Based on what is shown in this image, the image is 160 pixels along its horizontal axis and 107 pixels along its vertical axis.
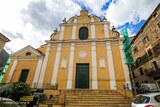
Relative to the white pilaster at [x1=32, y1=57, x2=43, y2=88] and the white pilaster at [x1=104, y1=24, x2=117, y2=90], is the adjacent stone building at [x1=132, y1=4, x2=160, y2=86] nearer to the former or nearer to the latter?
the white pilaster at [x1=104, y1=24, x2=117, y2=90]

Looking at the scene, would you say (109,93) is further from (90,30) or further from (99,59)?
(90,30)

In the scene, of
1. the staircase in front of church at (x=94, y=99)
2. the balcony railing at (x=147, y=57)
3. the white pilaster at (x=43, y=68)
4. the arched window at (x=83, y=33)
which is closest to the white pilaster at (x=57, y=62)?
the white pilaster at (x=43, y=68)

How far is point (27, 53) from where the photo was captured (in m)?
15.8

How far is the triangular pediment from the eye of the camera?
15.3 meters

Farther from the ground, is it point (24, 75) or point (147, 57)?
point (147, 57)

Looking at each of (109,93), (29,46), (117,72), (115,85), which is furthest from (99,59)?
(29,46)

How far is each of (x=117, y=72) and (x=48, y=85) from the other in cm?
799

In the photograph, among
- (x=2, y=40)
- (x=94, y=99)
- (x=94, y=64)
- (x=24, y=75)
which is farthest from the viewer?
(x=24, y=75)

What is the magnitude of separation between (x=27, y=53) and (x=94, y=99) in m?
11.1

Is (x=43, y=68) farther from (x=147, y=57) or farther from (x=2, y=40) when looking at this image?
(x=147, y=57)

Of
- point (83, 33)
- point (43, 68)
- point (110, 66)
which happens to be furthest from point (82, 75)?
point (83, 33)

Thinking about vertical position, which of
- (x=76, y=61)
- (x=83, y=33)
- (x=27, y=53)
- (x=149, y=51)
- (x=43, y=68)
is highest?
(x=83, y=33)

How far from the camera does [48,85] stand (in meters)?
13.0

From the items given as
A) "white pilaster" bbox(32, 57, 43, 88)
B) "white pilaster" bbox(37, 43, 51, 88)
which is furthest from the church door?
"white pilaster" bbox(32, 57, 43, 88)
